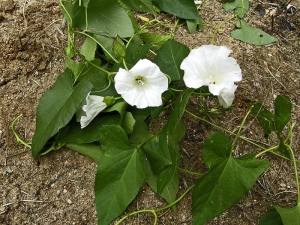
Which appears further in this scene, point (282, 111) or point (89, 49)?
point (89, 49)

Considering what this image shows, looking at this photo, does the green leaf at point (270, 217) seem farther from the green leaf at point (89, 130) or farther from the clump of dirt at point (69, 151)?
the green leaf at point (89, 130)

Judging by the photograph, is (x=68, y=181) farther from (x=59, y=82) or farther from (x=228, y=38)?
(x=228, y=38)

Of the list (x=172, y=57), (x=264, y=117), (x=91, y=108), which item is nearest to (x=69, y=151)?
(x=91, y=108)

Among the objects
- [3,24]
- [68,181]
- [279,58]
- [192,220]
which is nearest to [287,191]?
[192,220]

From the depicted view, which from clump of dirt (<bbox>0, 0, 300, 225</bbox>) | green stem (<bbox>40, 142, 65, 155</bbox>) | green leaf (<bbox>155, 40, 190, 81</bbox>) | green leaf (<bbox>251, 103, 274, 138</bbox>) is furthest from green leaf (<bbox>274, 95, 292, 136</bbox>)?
green stem (<bbox>40, 142, 65, 155</bbox>)

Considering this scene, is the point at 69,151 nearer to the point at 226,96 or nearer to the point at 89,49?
the point at 89,49

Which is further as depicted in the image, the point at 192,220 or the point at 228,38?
the point at 228,38
